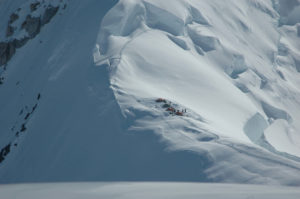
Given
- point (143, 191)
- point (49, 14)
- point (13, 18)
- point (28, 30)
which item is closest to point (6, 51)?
point (28, 30)

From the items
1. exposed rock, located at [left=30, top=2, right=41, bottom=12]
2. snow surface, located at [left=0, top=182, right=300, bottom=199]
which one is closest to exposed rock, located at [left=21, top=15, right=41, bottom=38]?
exposed rock, located at [left=30, top=2, right=41, bottom=12]

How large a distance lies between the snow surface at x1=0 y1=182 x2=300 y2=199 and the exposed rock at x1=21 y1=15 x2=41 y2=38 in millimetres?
18907

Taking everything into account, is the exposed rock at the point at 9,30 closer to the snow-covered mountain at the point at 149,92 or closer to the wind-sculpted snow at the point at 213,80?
the snow-covered mountain at the point at 149,92

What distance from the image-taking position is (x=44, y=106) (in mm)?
14969

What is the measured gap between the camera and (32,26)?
861 inches

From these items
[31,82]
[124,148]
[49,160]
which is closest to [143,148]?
[124,148]

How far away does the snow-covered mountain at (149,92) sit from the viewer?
395 inches

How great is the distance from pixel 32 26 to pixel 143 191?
786 inches

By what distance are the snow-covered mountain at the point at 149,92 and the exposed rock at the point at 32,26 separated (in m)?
0.08

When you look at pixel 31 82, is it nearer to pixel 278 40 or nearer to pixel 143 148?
pixel 143 148

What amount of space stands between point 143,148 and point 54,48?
978 centimetres

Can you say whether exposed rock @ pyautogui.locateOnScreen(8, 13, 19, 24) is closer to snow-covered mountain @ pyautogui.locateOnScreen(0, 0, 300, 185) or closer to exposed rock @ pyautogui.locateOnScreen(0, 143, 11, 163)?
snow-covered mountain @ pyautogui.locateOnScreen(0, 0, 300, 185)

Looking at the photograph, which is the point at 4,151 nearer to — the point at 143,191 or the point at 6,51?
the point at 6,51

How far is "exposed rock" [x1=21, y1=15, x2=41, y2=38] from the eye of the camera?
21.6m
